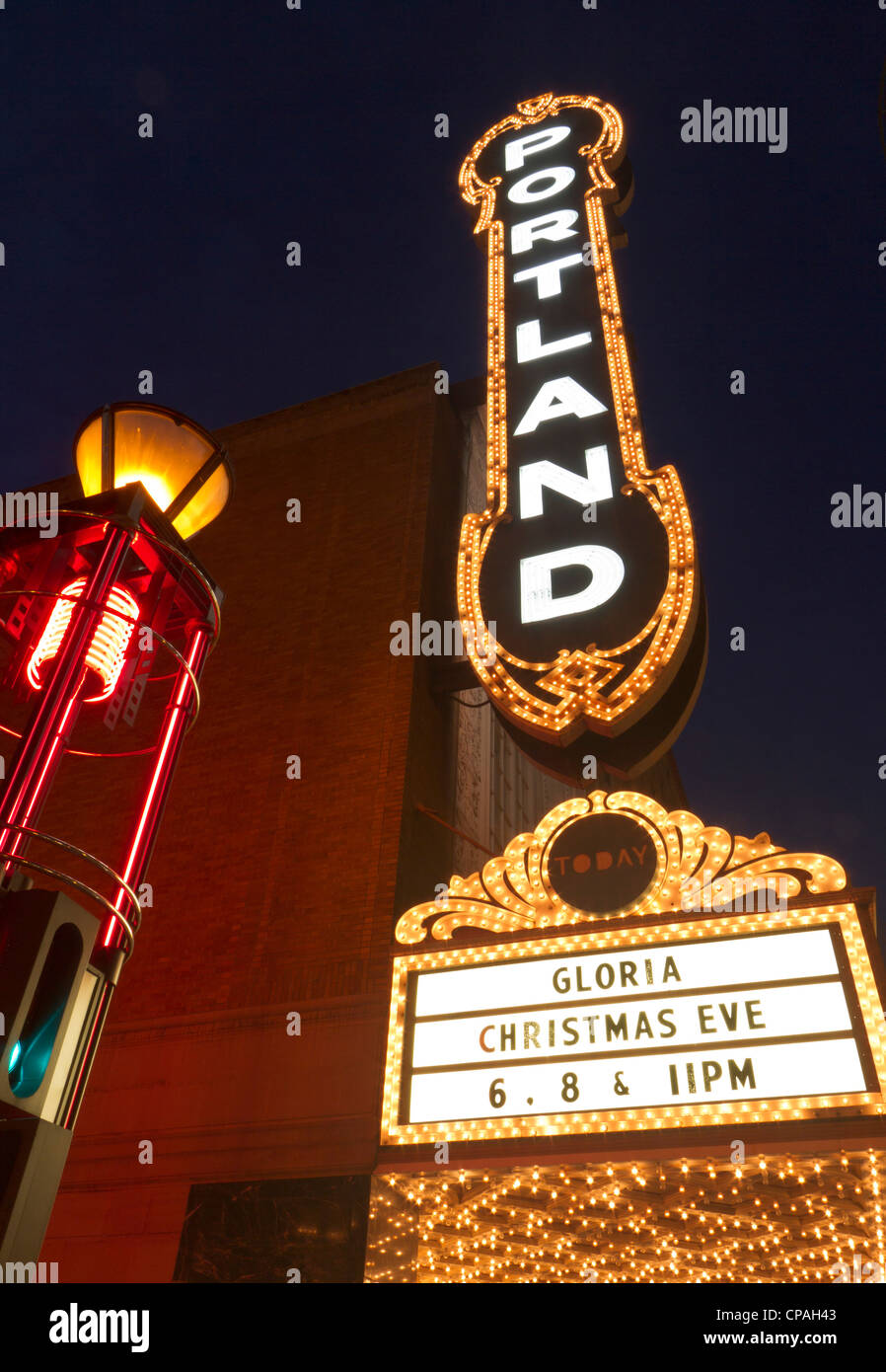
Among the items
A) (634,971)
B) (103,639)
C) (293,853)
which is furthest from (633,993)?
(293,853)

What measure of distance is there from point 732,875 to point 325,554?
6.94m

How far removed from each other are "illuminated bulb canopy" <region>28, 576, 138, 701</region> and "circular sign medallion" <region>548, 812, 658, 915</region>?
332cm

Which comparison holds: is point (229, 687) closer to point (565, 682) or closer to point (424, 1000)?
point (565, 682)

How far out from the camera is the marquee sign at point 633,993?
5492 mm

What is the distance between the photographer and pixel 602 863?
21.8 ft

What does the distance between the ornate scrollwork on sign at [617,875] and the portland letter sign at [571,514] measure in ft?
3.08


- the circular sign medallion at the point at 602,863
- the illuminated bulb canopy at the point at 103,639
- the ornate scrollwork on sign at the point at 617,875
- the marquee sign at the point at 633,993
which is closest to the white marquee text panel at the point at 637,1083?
the marquee sign at the point at 633,993

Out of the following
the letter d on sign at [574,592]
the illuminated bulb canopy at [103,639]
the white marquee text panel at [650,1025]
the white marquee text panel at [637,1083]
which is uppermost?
the letter d on sign at [574,592]

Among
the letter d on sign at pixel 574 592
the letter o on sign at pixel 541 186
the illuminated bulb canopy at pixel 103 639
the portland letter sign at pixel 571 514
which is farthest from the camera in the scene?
the letter o on sign at pixel 541 186

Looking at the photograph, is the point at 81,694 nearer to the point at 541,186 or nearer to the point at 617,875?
the point at 617,875

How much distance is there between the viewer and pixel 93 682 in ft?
16.7

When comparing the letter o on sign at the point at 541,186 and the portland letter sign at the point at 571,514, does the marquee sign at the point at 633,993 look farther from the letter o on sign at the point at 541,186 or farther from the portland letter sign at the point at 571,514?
the letter o on sign at the point at 541,186

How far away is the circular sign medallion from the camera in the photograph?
6461 mm
